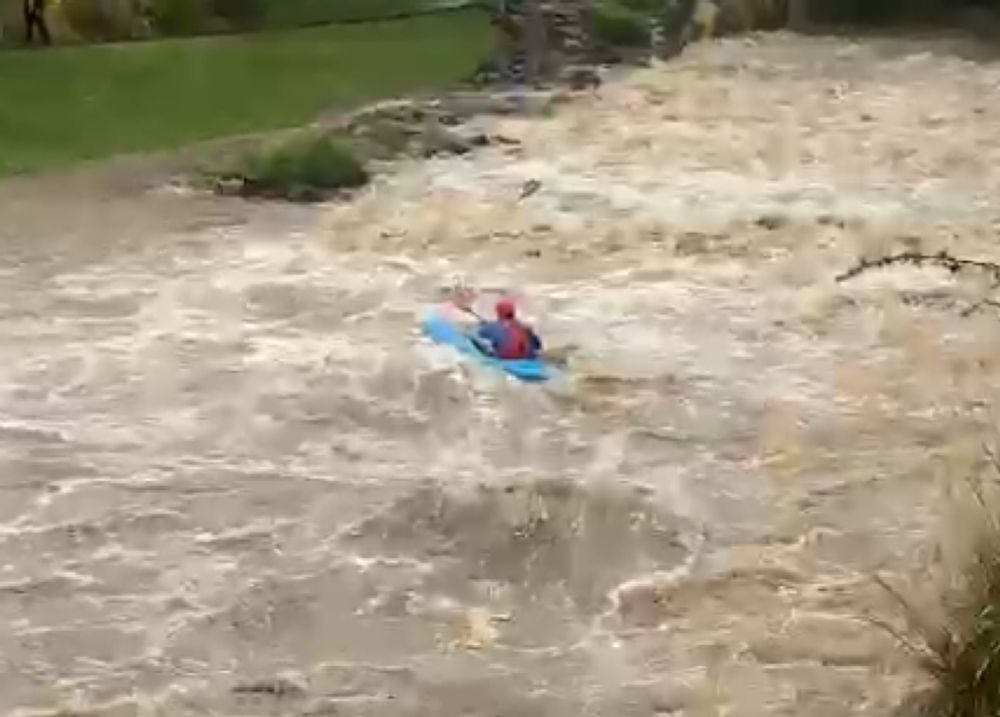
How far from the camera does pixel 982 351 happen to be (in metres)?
5.54

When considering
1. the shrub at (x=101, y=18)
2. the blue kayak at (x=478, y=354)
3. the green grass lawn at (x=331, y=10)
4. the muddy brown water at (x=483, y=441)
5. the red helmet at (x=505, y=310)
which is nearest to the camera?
the muddy brown water at (x=483, y=441)

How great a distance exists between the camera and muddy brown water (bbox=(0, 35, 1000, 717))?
370cm

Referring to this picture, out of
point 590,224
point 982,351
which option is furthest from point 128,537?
point 590,224

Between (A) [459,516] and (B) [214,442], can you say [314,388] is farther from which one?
(A) [459,516]

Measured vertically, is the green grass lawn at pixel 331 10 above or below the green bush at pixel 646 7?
above

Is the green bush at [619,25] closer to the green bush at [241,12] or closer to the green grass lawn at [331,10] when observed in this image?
the green grass lawn at [331,10]

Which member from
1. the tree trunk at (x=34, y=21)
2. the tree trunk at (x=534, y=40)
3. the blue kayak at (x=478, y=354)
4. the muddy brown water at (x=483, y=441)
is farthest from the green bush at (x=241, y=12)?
the blue kayak at (x=478, y=354)

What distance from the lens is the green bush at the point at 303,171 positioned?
748 centimetres

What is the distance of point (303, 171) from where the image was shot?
24.9 feet

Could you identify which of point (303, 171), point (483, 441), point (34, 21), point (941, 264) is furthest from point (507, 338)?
point (34, 21)

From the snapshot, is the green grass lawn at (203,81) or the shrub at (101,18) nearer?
the green grass lawn at (203,81)

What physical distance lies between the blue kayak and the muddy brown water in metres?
0.05

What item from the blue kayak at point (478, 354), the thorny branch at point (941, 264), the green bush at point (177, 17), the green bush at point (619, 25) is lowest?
the green bush at point (619, 25)

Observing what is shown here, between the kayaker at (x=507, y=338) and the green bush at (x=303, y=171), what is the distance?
7.09ft
